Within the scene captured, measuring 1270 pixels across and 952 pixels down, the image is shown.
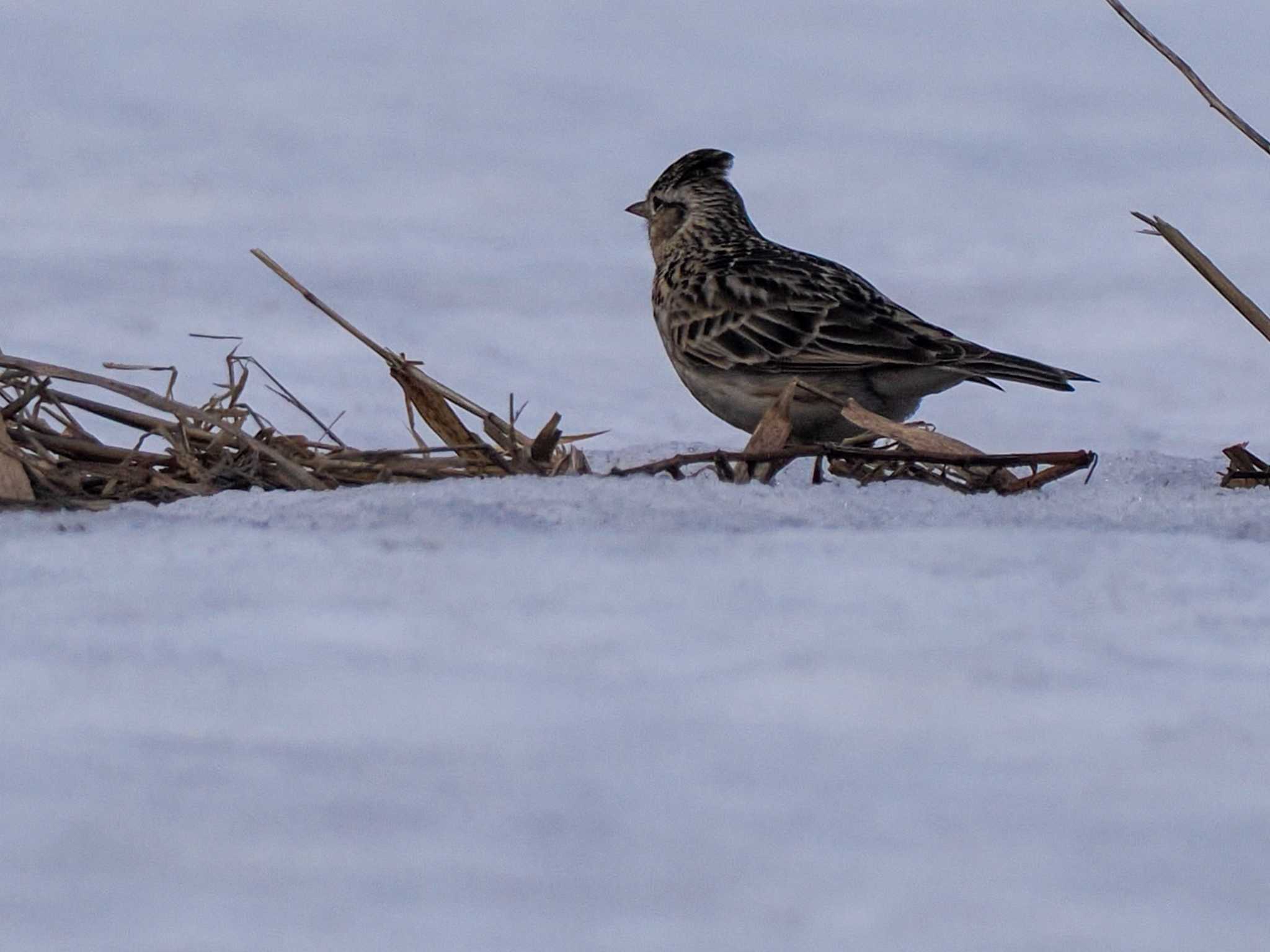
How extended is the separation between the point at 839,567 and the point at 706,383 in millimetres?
2708

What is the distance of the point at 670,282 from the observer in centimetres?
621

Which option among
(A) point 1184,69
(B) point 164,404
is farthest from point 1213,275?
(B) point 164,404

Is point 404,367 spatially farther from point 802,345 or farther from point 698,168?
point 698,168

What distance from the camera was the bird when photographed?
5.22m

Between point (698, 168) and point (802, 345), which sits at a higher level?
point (698, 168)

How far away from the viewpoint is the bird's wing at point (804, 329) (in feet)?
17.4

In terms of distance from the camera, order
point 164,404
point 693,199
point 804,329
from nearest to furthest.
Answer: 1. point 164,404
2. point 804,329
3. point 693,199

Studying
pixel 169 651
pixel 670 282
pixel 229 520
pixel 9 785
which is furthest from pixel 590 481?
pixel 670 282

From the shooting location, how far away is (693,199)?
6.89m

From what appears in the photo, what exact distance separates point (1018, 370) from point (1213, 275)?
61cm

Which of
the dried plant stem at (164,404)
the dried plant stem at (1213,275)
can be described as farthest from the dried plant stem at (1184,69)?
the dried plant stem at (164,404)

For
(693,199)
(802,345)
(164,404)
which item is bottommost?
(164,404)

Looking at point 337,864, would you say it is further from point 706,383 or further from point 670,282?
point 670,282

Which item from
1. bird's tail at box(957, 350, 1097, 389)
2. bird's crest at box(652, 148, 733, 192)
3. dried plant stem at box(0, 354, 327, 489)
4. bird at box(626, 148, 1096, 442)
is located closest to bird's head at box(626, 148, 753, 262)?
bird's crest at box(652, 148, 733, 192)
